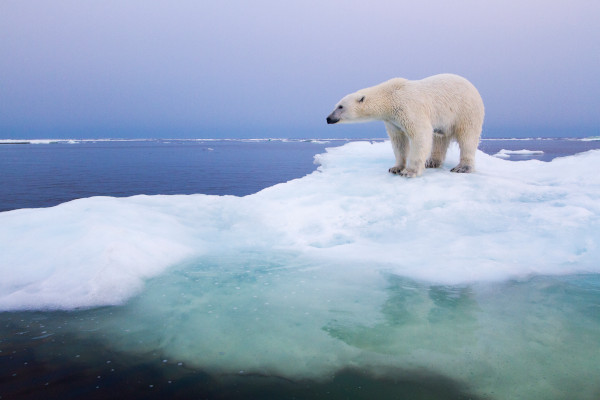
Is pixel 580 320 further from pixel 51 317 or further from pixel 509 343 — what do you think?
pixel 51 317

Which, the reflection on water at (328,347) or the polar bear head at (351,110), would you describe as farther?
the polar bear head at (351,110)

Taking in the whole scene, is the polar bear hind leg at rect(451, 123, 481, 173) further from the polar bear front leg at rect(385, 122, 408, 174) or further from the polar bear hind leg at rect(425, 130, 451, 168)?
the polar bear front leg at rect(385, 122, 408, 174)

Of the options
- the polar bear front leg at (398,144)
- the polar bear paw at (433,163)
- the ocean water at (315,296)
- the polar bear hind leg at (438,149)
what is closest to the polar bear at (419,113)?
the polar bear front leg at (398,144)

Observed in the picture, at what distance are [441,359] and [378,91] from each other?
473 cm

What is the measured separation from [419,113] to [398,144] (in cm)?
79

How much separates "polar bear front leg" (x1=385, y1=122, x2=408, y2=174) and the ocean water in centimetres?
108

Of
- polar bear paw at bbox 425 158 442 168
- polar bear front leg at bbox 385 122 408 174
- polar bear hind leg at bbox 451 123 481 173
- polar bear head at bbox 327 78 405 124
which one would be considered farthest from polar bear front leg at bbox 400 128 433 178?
polar bear paw at bbox 425 158 442 168

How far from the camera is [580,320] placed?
2328 mm

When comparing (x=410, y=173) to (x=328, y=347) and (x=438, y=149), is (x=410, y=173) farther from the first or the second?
(x=328, y=347)

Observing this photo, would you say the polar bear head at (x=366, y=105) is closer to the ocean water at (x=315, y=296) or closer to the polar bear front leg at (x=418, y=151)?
the polar bear front leg at (x=418, y=151)

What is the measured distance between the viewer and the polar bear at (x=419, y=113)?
5.64 meters

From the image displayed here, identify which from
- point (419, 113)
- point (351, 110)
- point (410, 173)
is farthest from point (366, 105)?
point (410, 173)

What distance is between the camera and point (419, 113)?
18.3 feet

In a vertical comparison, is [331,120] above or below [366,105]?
below
